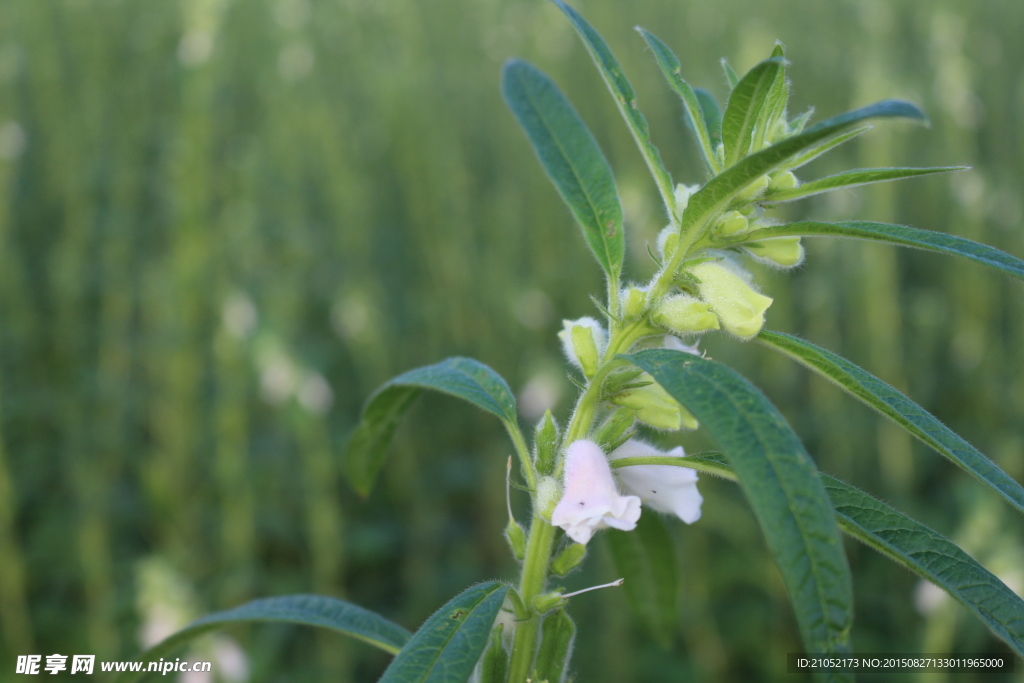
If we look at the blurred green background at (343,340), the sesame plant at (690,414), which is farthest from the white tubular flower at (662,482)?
the blurred green background at (343,340)

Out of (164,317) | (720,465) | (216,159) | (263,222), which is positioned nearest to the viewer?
(720,465)

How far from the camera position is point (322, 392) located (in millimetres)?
Answer: 3047

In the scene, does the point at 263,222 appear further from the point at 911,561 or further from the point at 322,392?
the point at 911,561

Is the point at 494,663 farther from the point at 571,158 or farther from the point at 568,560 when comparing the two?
the point at 571,158

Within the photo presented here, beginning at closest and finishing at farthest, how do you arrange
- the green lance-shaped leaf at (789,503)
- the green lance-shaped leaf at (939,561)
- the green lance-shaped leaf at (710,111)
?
the green lance-shaped leaf at (789,503)
the green lance-shaped leaf at (939,561)
the green lance-shaped leaf at (710,111)

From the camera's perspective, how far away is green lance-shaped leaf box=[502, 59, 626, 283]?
90 centimetres

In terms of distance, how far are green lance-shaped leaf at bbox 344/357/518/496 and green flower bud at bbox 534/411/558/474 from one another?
3 cm

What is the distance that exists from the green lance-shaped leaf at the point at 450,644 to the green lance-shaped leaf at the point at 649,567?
1.17 feet

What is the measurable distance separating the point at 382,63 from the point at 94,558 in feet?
12.7

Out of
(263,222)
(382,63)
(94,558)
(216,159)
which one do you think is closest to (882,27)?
(382,63)

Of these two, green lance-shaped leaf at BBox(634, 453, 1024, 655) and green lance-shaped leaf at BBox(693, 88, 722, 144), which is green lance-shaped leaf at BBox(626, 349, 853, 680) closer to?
green lance-shaped leaf at BBox(634, 453, 1024, 655)

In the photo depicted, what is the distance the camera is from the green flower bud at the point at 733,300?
0.79 m

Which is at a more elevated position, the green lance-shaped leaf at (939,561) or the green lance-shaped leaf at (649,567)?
the green lance-shaped leaf at (939,561)

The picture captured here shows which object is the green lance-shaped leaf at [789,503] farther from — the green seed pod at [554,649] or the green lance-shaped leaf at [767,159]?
the green seed pod at [554,649]
